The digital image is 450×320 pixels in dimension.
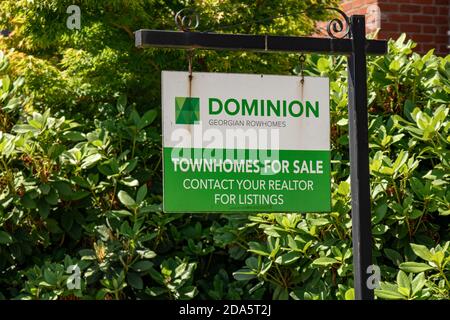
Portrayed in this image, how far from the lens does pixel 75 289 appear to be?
460 cm

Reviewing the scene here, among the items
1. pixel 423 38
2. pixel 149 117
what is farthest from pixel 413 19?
pixel 149 117

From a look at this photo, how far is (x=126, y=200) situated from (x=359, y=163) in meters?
1.79

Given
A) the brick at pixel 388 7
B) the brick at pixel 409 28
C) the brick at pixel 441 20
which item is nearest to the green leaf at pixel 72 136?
the brick at pixel 388 7

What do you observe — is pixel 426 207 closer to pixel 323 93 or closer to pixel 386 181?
pixel 386 181

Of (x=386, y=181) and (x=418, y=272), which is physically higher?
(x=386, y=181)

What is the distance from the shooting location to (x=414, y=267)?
4340 millimetres

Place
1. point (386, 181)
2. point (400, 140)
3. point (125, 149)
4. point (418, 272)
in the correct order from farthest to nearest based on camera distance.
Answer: point (125, 149), point (400, 140), point (386, 181), point (418, 272)

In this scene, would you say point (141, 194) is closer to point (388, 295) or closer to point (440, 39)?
point (388, 295)

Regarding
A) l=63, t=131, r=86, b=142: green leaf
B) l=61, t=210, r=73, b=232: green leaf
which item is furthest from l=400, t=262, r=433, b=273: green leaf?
l=63, t=131, r=86, b=142: green leaf

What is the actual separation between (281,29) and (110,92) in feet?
4.15

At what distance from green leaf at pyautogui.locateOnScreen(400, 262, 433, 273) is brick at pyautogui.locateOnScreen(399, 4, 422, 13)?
3855 millimetres

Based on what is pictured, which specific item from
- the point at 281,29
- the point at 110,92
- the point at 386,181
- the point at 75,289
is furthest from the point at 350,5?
the point at 75,289

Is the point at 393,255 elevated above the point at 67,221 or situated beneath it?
situated beneath

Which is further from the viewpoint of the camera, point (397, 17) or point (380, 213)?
point (397, 17)
